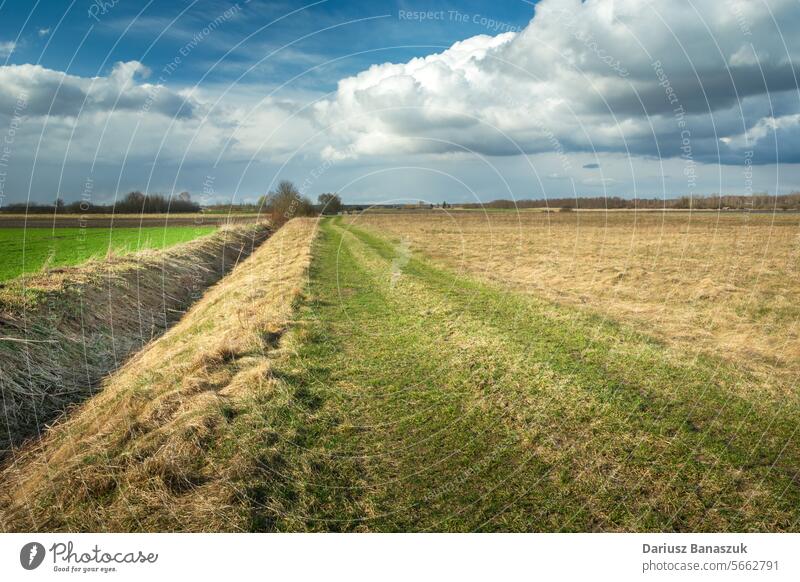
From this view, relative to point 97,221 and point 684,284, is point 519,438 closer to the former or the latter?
point 684,284

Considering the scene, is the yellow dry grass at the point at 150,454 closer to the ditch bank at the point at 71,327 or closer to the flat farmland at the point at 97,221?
the ditch bank at the point at 71,327

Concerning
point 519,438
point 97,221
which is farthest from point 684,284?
point 97,221

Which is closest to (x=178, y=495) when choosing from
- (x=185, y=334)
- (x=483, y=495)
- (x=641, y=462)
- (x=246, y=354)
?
(x=483, y=495)

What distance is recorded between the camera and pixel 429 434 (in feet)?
22.2

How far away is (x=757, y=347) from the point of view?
35.0ft

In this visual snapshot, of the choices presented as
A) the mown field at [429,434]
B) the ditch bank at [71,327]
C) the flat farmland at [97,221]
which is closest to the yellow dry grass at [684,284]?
the mown field at [429,434]

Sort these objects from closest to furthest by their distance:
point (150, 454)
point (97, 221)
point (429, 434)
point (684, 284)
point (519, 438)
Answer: point (150, 454)
point (519, 438)
point (429, 434)
point (684, 284)
point (97, 221)

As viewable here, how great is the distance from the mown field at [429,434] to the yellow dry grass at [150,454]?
29 millimetres

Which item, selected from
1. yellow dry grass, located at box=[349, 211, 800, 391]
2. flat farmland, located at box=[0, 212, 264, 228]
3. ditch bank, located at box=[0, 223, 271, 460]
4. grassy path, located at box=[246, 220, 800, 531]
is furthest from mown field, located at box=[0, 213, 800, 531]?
flat farmland, located at box=[0, 212, 264, 228]

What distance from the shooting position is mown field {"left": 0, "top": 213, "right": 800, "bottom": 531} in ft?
17.1

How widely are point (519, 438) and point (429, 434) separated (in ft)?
3.95

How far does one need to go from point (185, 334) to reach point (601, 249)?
26472 millimetres

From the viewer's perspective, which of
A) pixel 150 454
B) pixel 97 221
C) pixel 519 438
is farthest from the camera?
pixel 97 221

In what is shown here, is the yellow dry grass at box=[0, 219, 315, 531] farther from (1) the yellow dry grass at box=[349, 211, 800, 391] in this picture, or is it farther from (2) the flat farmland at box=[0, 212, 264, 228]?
(2) the flat farmland at box=[0, 212, 264, 228]
